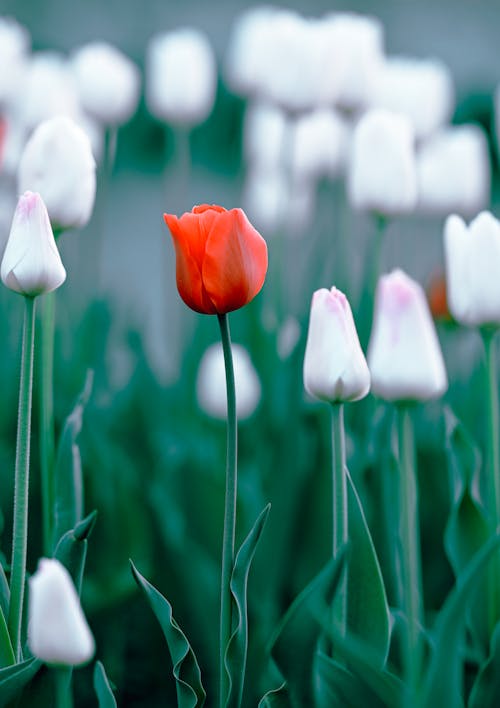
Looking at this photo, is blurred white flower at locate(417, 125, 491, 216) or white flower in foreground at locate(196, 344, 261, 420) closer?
white flower in foreground at locate(196, 344, 261, 420)

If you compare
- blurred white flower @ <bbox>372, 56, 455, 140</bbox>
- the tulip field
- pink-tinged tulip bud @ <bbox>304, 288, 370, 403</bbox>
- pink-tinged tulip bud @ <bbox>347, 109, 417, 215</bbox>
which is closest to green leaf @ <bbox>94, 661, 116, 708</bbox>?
the tulip field

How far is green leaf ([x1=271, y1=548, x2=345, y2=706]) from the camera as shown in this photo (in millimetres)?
634

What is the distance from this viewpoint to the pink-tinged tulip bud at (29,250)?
2.09 ft

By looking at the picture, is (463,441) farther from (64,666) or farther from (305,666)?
(64,666)

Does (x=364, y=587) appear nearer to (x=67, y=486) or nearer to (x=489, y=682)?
(x=489, y=682)

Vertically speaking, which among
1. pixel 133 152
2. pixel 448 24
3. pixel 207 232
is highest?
pixel 448 24

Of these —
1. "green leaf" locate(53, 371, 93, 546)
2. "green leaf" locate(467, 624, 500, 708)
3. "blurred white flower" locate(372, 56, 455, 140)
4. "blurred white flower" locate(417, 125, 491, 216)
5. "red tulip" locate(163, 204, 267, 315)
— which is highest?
"blurred white flower" locate(372, 56, 455, 140)

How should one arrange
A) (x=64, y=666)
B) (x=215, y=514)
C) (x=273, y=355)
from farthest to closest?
(x=273, y=355) → (x=215, y=514) → (x=64, y=666)

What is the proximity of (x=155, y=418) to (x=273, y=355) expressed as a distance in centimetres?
22

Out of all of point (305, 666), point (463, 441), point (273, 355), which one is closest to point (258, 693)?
point (305, 666)

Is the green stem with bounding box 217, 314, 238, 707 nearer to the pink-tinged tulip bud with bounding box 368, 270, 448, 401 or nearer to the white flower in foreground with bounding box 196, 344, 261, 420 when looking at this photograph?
the pink-tinged tulip bud with bounding box 368, 270, 448, 401

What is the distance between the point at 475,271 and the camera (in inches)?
30.8

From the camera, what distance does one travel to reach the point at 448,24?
13.6 feet

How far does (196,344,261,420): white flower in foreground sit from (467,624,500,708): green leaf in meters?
0.58
